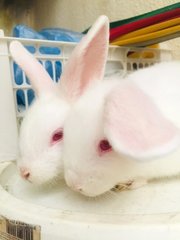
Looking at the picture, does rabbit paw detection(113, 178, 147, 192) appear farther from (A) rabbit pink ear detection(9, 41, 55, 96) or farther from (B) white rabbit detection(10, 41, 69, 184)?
(A) rabbit pink ear detection(9, 41, 55, 96)

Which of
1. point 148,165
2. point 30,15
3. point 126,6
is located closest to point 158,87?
point 148,165

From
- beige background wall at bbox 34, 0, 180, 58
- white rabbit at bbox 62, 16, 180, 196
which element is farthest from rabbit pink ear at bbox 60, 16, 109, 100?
beige background wall at bbox 34, 0, 180, 58

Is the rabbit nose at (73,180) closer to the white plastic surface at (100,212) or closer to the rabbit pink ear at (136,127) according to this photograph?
the white plastic surface at (100,212)

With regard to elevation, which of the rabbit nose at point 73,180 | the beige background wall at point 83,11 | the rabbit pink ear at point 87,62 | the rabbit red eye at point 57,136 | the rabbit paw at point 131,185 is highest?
the beige background wall at point 83,11

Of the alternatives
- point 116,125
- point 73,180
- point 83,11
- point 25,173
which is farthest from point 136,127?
point 83,11

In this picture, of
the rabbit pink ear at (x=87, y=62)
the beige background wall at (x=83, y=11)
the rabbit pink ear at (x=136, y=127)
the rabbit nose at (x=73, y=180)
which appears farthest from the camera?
the beige background wall at (x=83, y=11)

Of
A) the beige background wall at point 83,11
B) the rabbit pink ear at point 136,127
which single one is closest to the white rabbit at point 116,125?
the rabbit pink ear at point 136,127
